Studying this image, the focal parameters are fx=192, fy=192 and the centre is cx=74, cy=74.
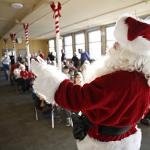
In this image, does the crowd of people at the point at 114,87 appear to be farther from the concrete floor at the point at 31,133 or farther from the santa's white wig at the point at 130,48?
the concrete floor at the point at 31,133

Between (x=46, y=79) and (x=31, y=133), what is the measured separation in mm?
2406

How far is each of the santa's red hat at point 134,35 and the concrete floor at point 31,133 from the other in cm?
199

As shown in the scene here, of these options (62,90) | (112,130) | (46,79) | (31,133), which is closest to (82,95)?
(62,90)

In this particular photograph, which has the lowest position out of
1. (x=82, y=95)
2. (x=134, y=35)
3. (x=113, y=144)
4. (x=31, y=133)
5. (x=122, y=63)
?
(x=31, y=133)

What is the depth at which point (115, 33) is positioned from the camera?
0.96m

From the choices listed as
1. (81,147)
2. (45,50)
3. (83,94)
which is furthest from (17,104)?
(45,50)

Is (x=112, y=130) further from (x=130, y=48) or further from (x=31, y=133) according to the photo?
(x=31, y=133)

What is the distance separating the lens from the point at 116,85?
2.83 feet

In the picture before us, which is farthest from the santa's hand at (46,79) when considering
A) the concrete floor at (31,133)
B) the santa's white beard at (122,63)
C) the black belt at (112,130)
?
the concrete floor at (31,133)

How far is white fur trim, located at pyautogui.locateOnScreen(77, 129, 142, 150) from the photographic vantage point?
1.05 metres

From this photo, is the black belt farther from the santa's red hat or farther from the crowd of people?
the santa's red hat

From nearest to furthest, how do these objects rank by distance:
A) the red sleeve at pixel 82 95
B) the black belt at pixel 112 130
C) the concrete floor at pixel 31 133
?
1. the red sleeve at pixel 82 95
2. the black belt at pixel 112 130
3. the concrete floor at pixel 31 133

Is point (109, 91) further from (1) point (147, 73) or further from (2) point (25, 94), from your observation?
(2) point (25, 94)

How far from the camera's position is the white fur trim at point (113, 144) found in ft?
3.44
